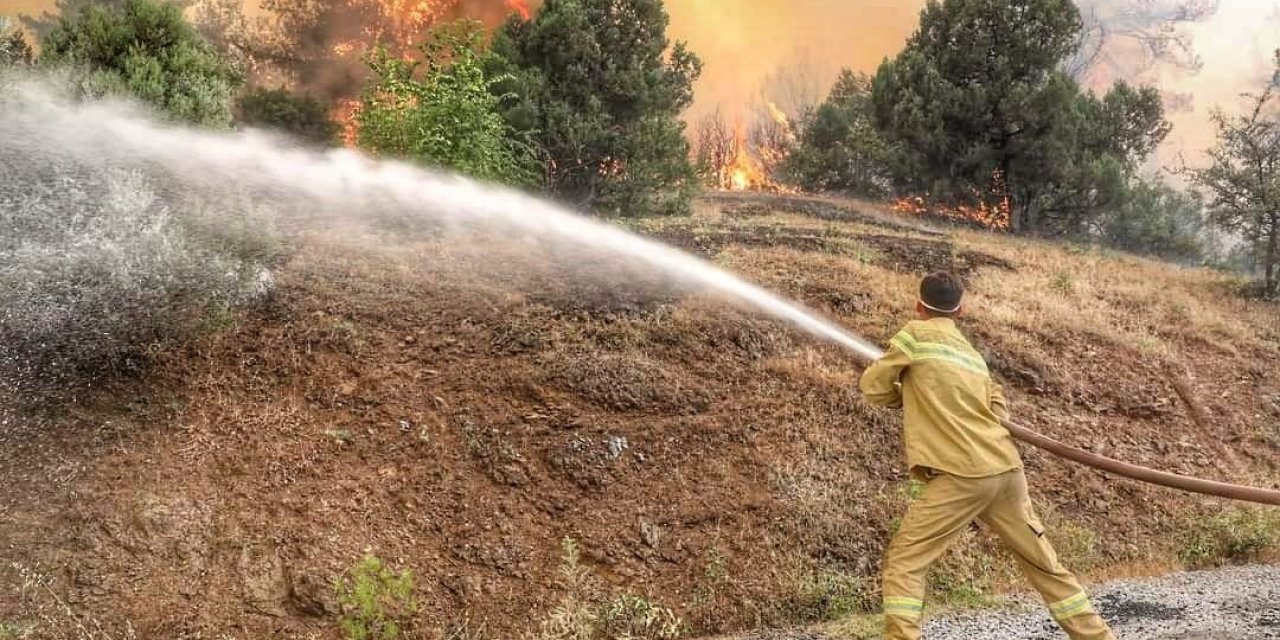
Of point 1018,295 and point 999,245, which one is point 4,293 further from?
point 999,245

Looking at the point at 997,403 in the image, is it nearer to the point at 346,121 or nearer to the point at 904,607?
the point at 904,607

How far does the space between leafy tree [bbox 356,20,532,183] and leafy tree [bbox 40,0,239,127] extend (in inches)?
75.1

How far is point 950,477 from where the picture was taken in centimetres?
390

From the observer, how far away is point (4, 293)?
6.27m

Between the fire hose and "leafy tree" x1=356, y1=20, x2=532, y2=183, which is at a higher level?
"leafy tree" x1=356, y1=20, x2=532, y2=183

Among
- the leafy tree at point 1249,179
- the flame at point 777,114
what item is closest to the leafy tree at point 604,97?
the leafy tree at point 1249,179

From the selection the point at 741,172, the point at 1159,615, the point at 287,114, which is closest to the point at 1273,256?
the point at 1159,615

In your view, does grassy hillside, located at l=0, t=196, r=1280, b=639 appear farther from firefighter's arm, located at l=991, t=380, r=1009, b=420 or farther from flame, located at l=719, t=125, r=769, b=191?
flame, located at l=719, t=125, r=769, b=191

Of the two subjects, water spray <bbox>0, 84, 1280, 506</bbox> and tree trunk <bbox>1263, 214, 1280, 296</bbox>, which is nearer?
water spray <bbox>0, 84, 1280, 506</bbox>

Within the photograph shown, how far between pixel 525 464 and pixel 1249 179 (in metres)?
15.6

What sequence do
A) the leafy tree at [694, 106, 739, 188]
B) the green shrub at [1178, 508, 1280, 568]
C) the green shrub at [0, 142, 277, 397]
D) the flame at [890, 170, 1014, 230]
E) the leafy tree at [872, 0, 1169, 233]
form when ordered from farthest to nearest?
the leafy tree at [694, 106, 739, 188]
the flame at [890, 170, 1014, 230]
the leafy tree at [872, 0, 1169, 233]
the green shrub at [1178, 508, 1280, 568]
the green shrub at [0, 142, 277, 397]

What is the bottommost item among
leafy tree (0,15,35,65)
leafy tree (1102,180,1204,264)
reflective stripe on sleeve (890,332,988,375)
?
reflective stripe on sleeve (890,332,988,375)

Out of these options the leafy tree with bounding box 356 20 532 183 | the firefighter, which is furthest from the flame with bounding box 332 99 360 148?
the firefighter

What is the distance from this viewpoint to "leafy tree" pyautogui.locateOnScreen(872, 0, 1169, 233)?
20.7 m
